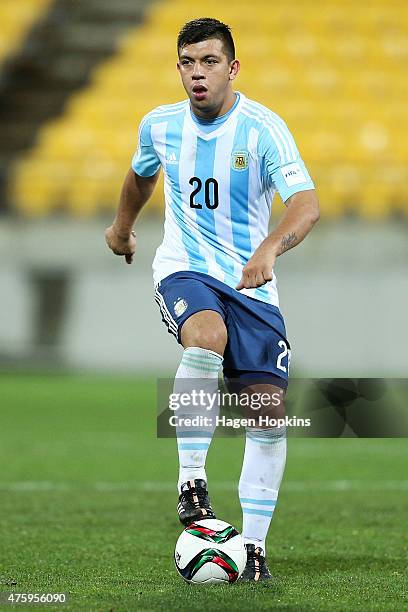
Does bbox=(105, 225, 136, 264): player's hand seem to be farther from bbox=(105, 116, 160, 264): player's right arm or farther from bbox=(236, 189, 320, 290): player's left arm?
bbox=(236, 189, 320, 290): player's left arm

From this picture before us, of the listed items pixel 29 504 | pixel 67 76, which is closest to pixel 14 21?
pixel 67 76

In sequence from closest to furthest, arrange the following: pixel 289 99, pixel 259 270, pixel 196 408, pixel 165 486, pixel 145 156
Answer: pixel 259 270 → pixel 196 408 → pixel 145 156 → pixel 165 486 → pixel 289 99

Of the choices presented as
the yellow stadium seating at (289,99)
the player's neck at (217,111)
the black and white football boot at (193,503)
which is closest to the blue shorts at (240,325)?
the black and white football boot at (193,503)

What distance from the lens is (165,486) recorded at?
737cm

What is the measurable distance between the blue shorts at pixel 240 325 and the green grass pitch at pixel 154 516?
81cm

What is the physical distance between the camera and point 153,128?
4719 mm

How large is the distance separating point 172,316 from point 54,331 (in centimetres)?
1044

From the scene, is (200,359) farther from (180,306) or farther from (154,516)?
(154,516)

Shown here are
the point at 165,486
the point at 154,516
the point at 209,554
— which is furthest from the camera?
the point at 165,486

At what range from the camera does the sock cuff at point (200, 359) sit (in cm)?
427

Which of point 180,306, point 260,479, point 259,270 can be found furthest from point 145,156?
point 260,479

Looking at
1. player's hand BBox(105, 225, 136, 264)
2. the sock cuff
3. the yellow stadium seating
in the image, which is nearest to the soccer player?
the sock cuff

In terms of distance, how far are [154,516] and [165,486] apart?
118 cm

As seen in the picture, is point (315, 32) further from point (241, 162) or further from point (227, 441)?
point (241, 162)
